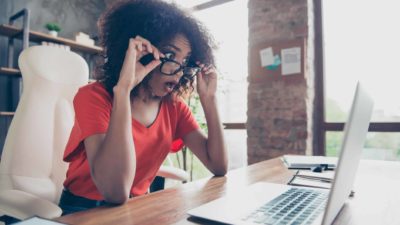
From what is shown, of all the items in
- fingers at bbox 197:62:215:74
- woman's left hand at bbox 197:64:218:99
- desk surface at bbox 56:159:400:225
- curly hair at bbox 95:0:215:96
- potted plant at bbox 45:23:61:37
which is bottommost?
desk surface at bbox 56:159:400:225

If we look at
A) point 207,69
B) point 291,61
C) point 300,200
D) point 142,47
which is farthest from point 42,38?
point 300,200

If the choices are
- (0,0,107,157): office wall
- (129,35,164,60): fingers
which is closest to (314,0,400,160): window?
(129,35,164,60): fingers

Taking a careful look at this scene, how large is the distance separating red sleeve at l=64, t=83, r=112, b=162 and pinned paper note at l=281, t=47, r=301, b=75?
6.32 ft

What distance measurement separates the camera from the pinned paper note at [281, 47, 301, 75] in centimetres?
258

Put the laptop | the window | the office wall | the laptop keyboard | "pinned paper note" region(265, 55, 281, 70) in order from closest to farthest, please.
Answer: the laptop → the laptop keyboard → the window → "pinned paper note" region(265, 55, 281, 70) → the office wall

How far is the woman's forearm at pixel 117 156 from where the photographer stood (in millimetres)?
807

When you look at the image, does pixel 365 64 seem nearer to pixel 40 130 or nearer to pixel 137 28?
pixel 137 28

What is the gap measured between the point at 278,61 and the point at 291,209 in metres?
2.21

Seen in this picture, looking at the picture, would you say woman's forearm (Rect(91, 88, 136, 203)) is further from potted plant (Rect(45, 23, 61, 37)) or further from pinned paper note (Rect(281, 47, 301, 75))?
potted plant (Rect(45, 23, 61, 37))

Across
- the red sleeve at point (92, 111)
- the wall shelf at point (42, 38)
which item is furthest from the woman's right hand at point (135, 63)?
the wall shelf at point (42, 38)

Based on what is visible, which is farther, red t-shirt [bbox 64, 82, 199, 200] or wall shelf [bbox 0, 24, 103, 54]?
wall shelf [bbox 0, 24, 103, 54]

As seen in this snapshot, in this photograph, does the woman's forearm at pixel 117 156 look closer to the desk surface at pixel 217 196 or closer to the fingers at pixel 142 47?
the desk surface at pixel 217 196

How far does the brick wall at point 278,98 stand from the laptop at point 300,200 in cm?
186

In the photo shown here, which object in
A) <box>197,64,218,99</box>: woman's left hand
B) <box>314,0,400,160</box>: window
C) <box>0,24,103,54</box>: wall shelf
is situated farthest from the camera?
<box>0,24,103,54</box>: wall shelf
